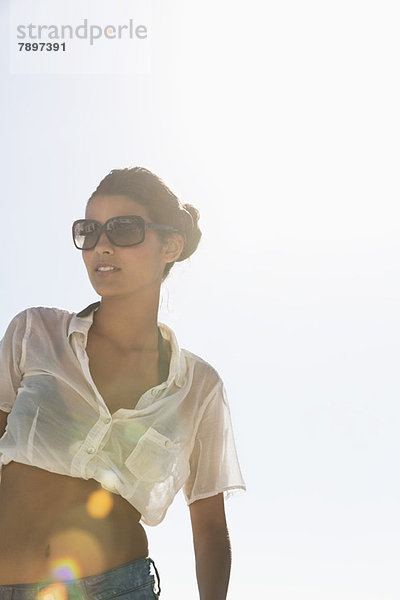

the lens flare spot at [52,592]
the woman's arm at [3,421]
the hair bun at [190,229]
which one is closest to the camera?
the lens flare spot at [52,592]

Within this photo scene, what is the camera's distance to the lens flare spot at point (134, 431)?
3342 mm

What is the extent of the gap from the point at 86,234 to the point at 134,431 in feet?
3.32

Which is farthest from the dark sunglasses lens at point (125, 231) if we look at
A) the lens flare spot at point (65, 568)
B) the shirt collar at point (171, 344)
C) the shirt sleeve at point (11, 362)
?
the lens flare spot at point (65, 568)

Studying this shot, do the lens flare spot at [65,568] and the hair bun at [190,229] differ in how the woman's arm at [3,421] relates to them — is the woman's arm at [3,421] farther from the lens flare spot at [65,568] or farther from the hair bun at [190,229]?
the hair bun at [190,229]

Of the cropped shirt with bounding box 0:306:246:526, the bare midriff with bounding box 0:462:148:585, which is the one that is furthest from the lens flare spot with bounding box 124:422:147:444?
the bare midriff with bounding box 0:462:148:585

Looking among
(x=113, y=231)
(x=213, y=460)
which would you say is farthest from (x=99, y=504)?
(x=113, y=231)

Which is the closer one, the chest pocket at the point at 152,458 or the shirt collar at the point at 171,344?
the chest pocket at the point at 152,458

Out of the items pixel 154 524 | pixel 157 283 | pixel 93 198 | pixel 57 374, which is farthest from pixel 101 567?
pixel 93 198

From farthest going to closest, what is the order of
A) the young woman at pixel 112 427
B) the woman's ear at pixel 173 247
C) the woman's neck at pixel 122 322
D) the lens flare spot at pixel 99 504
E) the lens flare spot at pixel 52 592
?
the woman's ear at pixel 173 247 → the woman's neck at pixel 122 322 → the lens flare spot at pixel 99 504 → the young woman at pixel 112 427 → the lens flare spot at pixel 52 592

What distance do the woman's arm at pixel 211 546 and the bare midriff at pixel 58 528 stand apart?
1.27 feet

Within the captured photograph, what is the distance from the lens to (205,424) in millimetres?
3750

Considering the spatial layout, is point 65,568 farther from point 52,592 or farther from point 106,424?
point 106,424

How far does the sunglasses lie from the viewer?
3.64m

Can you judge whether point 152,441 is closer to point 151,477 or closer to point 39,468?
point 151,477
